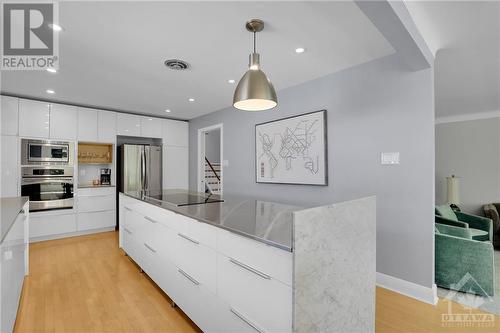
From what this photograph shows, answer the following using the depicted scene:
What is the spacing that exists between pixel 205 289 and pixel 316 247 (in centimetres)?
92

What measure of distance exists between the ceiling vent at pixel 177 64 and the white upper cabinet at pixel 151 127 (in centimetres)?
269

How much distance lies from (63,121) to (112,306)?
3.52 m

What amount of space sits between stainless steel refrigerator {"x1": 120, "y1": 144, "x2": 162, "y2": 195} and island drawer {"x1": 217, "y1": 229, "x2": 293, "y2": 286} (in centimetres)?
364

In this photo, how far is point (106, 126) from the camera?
469 cm

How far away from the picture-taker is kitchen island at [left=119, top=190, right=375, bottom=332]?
1130 millimetres

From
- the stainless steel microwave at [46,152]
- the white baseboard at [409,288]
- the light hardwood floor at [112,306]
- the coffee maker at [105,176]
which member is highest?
the stainless steel microwave at [46,152]

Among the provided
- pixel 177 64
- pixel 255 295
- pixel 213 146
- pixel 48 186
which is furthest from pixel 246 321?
pixel 213 146

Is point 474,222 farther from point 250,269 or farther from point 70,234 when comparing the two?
point 70,234

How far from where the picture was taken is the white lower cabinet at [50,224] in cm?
399

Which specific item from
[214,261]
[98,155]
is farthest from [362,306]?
[98,155]

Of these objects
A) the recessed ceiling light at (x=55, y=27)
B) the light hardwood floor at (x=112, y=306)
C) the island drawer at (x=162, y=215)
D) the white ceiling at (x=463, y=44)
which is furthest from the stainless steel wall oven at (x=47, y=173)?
the white ceiling at (x=463, y=44)

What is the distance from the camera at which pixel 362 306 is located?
1479 mm

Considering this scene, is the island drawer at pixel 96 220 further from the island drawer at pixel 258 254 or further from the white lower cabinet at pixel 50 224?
the island drawer at pixel 258 254

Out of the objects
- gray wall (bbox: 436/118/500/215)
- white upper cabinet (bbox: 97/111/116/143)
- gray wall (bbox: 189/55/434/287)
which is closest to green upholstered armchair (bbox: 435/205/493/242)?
gray wall (bbox: 189/55/434/287)
